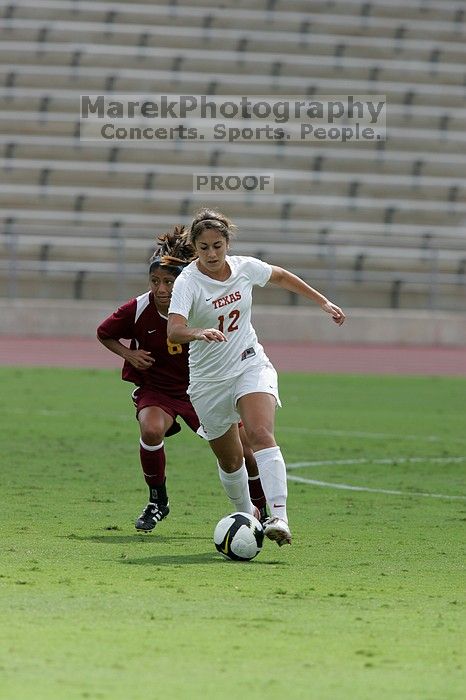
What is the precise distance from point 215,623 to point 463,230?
2505 cm

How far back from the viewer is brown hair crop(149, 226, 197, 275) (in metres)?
8.00

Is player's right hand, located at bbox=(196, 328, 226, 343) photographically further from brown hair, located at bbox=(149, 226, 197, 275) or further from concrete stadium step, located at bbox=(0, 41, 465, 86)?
concrete stadium step, located at bbox=(0, 41, 465, 86)

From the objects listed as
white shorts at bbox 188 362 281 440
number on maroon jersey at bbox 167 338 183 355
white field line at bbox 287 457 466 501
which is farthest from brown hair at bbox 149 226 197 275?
white field line at bbox 287 457 466 501

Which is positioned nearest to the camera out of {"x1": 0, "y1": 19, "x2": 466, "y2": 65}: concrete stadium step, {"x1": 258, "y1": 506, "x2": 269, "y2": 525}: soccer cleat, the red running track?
{"x1": 258, "y1": 506, "x2": 269, "y2": 525}: soccer cleat

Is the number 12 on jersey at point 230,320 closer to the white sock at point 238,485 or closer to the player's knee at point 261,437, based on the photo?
the player's knee at point 261,437

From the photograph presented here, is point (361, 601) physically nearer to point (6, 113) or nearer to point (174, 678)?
point (174, 678)

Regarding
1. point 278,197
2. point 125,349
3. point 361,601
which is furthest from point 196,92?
point 361,601

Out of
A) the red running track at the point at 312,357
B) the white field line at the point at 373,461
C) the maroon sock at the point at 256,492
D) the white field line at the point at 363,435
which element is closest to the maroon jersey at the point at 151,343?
the maroon sock at the point at 256,492

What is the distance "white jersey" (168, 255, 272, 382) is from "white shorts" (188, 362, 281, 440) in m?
0.04

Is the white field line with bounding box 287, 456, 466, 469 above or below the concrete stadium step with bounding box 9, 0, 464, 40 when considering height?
below

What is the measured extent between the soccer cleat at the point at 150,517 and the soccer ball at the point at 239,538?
3.31 feet

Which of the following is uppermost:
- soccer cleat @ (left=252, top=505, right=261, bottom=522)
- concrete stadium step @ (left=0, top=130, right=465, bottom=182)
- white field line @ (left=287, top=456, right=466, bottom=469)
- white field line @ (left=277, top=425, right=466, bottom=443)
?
concrete stadium step @ (left=0, top=130, right=465, bottom=182)

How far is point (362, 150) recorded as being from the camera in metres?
30.7

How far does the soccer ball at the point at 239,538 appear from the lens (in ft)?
22.6
